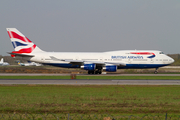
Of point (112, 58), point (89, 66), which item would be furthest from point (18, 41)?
point (112, 58)

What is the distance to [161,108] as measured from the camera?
13031 millimetres

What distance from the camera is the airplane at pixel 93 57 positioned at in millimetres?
45062

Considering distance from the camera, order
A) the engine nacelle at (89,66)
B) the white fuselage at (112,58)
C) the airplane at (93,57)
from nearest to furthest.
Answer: the engine nacelle at (89,66) < the airplane at (93,57) < the white fuselage at (112,58)

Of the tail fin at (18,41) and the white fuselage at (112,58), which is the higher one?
the tail fin at (18,41)

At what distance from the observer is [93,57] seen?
Answer: 46.1 meters

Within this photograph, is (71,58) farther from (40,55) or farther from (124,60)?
(124,60)

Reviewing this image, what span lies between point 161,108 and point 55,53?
3642cm

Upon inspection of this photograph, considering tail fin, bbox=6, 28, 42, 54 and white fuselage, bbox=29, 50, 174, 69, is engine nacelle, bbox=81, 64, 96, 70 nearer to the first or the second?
white fuselage, bbox=29, 50, 174, 69

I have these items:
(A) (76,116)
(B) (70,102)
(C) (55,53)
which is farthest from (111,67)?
(A) (76,116)

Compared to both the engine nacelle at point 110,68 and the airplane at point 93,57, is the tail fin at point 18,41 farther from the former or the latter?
the engine nacelle at point 110,68

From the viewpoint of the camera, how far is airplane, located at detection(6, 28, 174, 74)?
4506 cm

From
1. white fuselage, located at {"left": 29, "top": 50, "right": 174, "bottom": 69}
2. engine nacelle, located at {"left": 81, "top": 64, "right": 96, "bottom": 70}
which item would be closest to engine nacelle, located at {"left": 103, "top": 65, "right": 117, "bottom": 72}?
engine nacelle, located at {"left": 81, "top": 64, "right": 96, "bottom": 70}

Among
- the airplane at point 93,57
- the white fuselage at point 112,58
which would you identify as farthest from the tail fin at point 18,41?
the white fuselage at point 112,58

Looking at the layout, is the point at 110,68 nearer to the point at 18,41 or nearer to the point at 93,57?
the point at 93,57
